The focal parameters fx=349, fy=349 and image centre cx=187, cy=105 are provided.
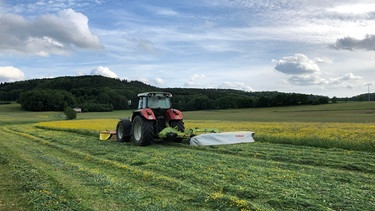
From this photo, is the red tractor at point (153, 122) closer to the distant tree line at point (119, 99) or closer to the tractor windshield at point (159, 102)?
the tractor windshield at point (159, 102)

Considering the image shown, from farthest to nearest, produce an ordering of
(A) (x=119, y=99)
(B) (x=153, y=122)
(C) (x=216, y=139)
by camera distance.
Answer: (A) (x=119, y=99) → (B) (x=153, y=122) → (C) (x=216, y=139)

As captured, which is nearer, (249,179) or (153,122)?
(249,179)

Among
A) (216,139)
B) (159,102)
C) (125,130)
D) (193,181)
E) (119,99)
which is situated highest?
(119,99)

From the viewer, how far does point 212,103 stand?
77.2 m

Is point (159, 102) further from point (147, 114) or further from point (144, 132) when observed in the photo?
point (144, 132)

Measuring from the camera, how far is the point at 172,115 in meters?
15.2

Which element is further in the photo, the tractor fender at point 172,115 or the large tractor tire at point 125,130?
the large tractor tire at point 125,130

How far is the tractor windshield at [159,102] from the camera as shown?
1551 centimetres

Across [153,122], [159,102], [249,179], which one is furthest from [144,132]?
[249,179]

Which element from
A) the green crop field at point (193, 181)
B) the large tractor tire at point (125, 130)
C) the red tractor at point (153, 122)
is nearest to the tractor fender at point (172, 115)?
the red tractor at point (153, 122)

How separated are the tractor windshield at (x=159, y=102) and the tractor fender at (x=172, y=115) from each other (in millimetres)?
343

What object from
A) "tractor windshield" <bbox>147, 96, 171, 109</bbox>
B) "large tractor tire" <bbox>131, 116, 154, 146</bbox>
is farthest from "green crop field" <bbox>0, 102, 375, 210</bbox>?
"tractor windshield" <bbox>147, 96, 171, 109</bbox>

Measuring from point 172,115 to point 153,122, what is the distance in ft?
2.88

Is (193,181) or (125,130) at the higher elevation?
(125,130)
